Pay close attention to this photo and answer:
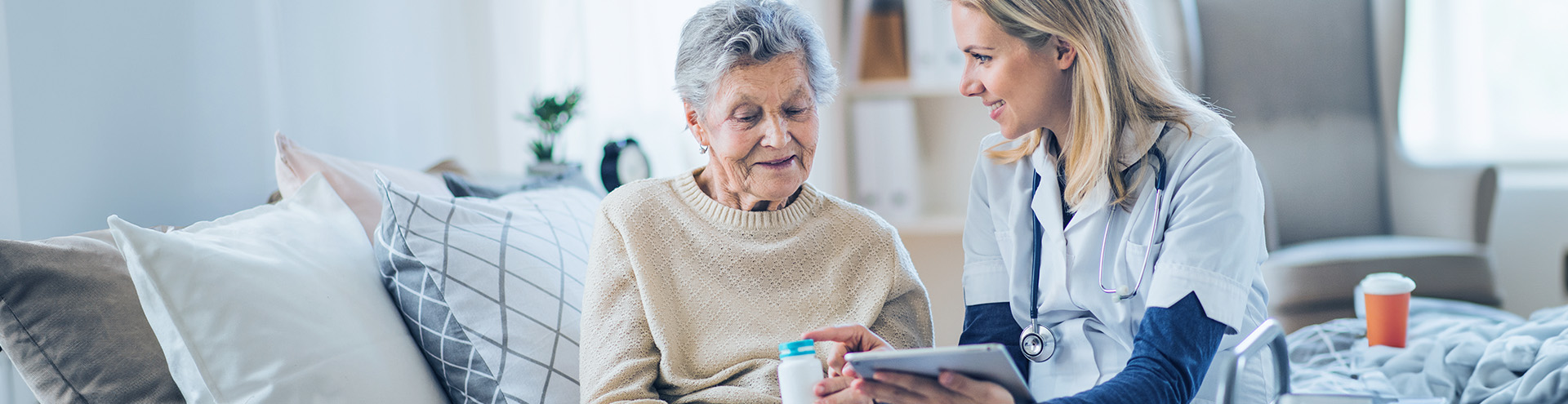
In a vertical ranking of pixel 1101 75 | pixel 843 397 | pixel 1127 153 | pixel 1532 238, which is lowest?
pixel 1532 238

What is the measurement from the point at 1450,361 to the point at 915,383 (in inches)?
42.2

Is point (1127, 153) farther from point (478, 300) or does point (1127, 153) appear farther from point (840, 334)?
point (478, 300)

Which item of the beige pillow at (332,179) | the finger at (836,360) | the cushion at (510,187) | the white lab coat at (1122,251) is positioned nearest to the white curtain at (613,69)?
the cushion at (510,187)

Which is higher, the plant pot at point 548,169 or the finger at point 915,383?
the plant pot at point 548,169

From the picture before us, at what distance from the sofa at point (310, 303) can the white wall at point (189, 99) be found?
5.4 inches

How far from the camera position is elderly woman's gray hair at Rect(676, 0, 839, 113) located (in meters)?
1.32

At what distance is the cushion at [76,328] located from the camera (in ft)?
3.61

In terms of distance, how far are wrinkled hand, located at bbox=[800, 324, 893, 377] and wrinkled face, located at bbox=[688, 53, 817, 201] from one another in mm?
233

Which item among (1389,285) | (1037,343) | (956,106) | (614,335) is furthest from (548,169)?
(1389,285)

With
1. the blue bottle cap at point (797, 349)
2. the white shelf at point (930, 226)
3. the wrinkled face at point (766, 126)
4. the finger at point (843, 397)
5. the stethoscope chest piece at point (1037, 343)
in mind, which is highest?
the wrinkled face at point (766, 126)

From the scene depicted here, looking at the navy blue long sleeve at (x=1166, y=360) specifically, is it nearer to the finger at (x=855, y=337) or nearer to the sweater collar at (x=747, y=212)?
the finger at (x=855, y=337)

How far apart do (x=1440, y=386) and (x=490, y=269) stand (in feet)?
4.71

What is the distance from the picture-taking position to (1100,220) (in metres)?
1.31

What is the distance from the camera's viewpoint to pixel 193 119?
1669mm
